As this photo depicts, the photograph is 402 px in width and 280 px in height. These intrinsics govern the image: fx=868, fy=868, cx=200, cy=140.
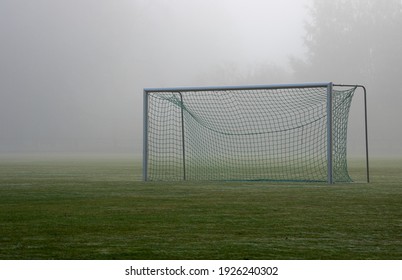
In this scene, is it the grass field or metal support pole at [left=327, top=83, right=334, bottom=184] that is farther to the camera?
metal support pole at [left=327, top=83, right=334, bottom=184]

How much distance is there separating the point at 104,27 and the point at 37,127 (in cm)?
927

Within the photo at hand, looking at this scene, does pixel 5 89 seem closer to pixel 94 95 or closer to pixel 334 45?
pixel 94 95

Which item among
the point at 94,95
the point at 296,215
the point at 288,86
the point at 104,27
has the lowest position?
the point at 296,215

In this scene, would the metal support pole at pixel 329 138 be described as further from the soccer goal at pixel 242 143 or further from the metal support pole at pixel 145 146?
the metal support pole at pixel 145 146

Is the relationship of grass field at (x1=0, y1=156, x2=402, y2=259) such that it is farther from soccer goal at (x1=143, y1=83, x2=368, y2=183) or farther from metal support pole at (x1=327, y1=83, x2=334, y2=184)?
soccer goal at (x1=143, y1=83, x2=368, y2=183)

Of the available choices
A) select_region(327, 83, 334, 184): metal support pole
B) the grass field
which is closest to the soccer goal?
select_region(327, 83, 334, 184): metal support pole

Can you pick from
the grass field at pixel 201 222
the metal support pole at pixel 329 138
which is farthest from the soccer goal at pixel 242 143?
the grass field at pixel 201 222

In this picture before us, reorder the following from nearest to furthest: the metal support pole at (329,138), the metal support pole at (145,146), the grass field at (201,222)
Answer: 1. the grass field at (201,222)
2. the metal support pole at (329,138)
3. the metal support pole at (145,146)

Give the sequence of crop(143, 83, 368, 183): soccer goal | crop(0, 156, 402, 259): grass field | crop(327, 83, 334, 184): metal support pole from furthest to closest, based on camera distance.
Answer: crop(143, 83, 368, 183): soccer goal
crop(327, 83, 334, 184): metal support pole
crop(0, 156, 402, 259): grass field

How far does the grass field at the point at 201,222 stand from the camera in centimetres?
545

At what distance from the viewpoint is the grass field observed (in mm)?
5453

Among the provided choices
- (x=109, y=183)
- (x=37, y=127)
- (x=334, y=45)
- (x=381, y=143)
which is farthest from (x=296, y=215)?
(x=37, y=127)

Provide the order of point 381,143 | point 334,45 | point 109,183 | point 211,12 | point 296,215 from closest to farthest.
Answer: point 296,215
point 109,183
point 381,143
point 334,45
point 211,12

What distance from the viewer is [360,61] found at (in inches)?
2210
